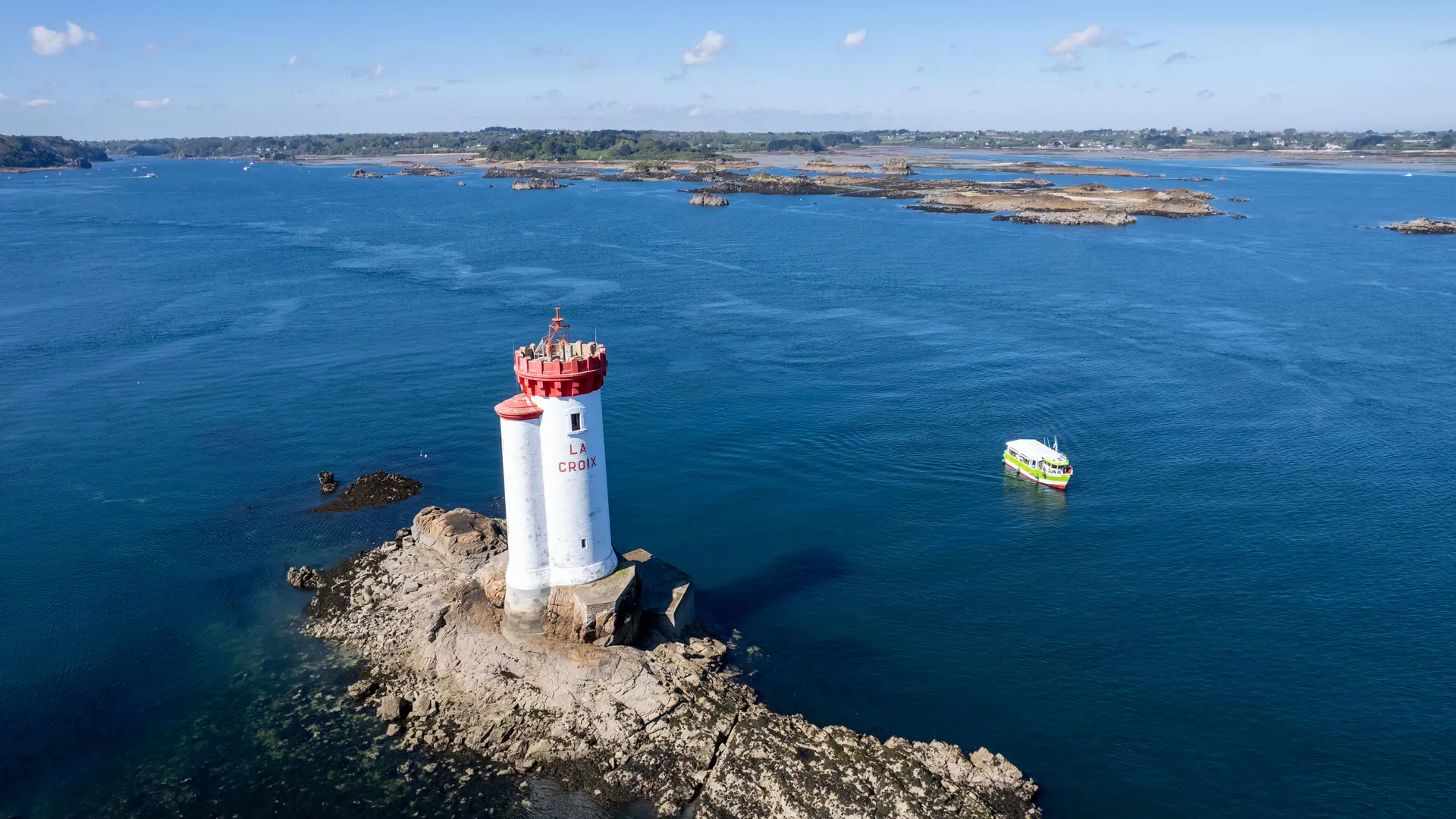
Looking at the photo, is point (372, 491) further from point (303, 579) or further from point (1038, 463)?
point (1038, 463)

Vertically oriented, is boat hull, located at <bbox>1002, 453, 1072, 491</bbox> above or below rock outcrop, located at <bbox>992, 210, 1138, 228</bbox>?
below

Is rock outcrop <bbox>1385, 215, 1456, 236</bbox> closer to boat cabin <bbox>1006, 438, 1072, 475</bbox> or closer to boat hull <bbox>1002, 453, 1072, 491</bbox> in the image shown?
boat cabin <bbox>1006, 438, 1072, 475</bbox>

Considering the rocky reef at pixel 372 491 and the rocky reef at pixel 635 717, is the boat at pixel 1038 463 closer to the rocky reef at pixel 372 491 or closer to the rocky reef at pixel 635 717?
the rocky reef at pixel 635 717

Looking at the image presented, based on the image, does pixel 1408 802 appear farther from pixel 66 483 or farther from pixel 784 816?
pixel 66 483

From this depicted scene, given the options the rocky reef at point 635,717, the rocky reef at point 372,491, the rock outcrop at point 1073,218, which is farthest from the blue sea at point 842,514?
the rock outcrop at point 1073,218

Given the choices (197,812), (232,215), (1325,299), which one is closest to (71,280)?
(232,215)

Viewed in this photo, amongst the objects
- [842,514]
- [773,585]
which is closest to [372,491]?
[773,585]

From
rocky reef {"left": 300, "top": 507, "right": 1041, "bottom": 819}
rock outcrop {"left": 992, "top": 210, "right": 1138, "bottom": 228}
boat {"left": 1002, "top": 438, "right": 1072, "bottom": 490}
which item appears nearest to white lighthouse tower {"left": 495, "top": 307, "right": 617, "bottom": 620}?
rocky reef {"left": 300, "top": 507, "right": 1041, "bottom": 819}
